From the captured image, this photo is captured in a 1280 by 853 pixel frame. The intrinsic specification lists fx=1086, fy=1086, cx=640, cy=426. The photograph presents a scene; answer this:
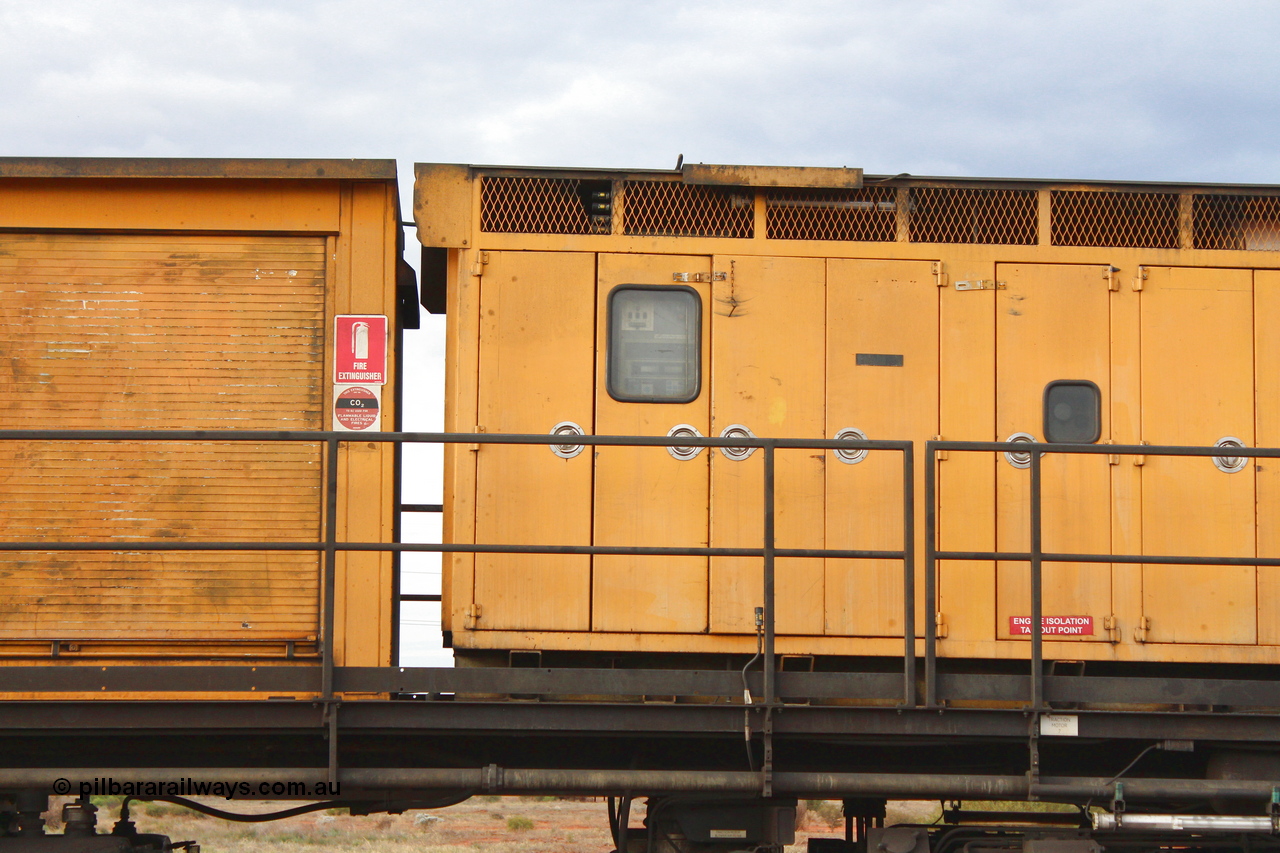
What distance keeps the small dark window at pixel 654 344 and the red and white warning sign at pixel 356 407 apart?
127 centimetres

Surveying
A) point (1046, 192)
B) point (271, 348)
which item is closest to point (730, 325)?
point (1046, 192)

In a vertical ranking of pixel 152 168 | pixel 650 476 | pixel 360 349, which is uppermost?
pixel 152 168

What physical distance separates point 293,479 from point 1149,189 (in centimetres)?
508

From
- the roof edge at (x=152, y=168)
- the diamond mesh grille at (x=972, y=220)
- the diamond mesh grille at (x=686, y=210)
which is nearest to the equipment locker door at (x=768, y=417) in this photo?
the diamond mesh grille at (x=686, y=210)

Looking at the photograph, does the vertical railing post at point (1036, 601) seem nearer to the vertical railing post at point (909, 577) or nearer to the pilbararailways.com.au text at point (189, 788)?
the vertical railing post at point (909, 577)

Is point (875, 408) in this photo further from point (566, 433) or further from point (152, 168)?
point (152, 168)

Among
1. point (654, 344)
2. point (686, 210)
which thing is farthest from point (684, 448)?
point (686, 210)

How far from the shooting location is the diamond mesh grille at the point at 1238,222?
630 cm

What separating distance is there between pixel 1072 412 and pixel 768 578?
217cm

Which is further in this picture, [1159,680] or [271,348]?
[271,348]

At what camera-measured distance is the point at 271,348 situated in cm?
593

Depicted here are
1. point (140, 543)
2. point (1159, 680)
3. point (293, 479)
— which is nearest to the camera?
point (140, 543)

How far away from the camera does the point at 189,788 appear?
523cm

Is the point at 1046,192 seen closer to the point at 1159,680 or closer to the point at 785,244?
the point at 785,244
